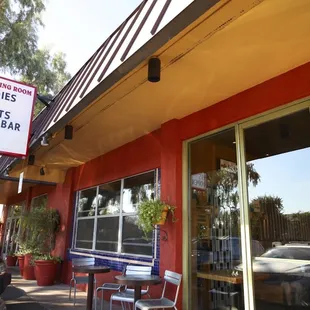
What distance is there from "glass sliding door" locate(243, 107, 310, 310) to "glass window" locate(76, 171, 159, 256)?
165cm

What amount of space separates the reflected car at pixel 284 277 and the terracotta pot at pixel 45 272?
465 cm

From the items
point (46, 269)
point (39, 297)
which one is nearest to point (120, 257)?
point (39, 297)

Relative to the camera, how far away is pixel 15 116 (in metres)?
3.06

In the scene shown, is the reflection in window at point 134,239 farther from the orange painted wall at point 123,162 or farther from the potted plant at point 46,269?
the potted plant at point 46,269

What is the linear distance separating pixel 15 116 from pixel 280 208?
3.20 metres

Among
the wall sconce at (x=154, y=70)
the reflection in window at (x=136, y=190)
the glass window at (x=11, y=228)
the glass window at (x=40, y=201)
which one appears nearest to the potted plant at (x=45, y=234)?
the glass window at (x=40, y=201)

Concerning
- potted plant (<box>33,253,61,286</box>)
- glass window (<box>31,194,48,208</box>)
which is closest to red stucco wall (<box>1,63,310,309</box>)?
potted plant (<box>33,253,61,286</box>)

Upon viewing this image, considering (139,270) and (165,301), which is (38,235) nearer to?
(139,270)

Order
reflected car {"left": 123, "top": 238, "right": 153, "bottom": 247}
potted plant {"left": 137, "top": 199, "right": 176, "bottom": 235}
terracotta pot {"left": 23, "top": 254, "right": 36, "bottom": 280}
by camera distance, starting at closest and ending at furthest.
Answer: potted plant {"left": 137, "top": 199, "right": 176, "bottom": 235} → reflected car {"left": 123, "top": 238, "right": 153, "bottom": 247} → terracotta pot {"left": 23, "top": 254, "right": 36, "bottom": 280}

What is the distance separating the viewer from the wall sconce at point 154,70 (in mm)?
2646

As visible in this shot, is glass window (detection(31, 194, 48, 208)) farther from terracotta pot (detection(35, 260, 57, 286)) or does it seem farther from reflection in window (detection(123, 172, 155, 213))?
reflection in window (detection(123, 172, 155, 213))

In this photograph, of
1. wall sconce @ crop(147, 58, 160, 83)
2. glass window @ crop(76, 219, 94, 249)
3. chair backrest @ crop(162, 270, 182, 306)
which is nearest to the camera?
wall sconce @ crop(147, 58, 160, 83)

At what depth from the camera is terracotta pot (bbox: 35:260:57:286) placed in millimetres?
6398

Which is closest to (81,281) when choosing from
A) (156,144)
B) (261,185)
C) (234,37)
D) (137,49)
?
(156,144)
